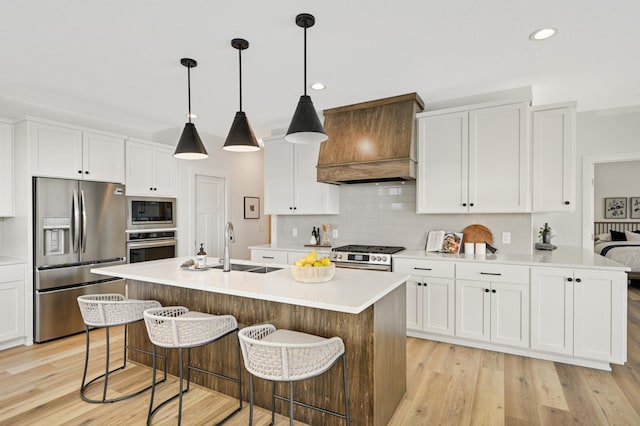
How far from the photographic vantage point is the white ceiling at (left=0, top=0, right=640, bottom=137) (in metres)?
2.16

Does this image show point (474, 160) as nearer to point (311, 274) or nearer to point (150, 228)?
point (311, 274)

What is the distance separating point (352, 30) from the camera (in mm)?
2395

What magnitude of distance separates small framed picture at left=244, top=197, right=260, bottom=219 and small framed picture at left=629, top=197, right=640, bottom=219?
8.92m

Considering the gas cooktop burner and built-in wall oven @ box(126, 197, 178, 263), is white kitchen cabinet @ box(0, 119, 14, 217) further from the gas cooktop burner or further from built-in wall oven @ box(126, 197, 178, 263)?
the gas cooktop burner

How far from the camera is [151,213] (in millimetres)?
4625

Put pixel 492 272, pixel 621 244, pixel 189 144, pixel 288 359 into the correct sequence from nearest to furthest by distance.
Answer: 1. pixel 288 359
2. pixel 189 144
3. pixel 492 272
4. pixel 621 244

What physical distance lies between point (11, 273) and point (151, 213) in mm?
1559

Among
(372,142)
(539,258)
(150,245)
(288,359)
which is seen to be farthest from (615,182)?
(150,245)

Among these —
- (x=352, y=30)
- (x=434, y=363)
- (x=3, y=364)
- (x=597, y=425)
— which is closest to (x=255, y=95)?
(x=352, y=30)

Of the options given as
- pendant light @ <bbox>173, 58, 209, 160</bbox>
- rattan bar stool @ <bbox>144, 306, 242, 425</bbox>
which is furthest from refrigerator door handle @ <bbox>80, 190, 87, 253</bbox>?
rattan bar stool @ <bbox>144, 306, 242, 425</bbox>

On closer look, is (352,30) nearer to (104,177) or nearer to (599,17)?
(599,17)

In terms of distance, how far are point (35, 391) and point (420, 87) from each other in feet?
13.6

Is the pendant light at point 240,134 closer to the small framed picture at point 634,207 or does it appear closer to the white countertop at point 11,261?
the white countertop at point 11,261

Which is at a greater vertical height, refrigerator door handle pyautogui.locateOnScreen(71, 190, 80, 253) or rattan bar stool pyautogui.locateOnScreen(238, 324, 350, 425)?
refrigerator door handle pyautogui.locateOnScreen(71, 190, 80, 253)
